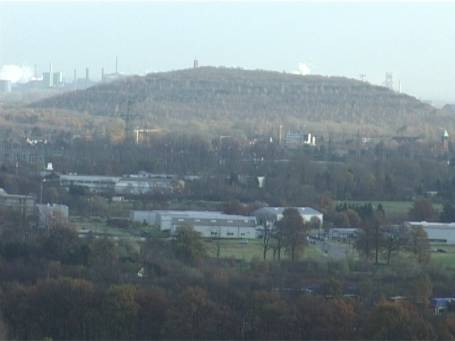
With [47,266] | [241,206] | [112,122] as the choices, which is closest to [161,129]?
[112,122]

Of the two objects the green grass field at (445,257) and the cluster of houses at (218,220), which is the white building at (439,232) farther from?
the cluster of houses at (218,220)

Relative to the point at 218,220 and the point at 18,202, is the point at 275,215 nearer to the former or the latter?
the point at 218,220

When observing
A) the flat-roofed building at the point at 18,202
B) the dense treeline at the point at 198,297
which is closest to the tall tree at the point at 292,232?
the dense treeline at the point at 198,297

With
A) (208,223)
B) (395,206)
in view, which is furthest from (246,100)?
(208,223)

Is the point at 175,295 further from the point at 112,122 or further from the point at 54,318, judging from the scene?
the point at 112,122

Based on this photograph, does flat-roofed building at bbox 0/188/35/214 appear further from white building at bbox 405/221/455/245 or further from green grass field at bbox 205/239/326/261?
white building at bbox 405/221/455/245

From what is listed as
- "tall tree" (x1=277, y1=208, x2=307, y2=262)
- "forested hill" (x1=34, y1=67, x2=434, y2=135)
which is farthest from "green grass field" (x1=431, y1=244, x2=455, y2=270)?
"forested hill" (x1=34, y1=67, x2=434, y2=135)
